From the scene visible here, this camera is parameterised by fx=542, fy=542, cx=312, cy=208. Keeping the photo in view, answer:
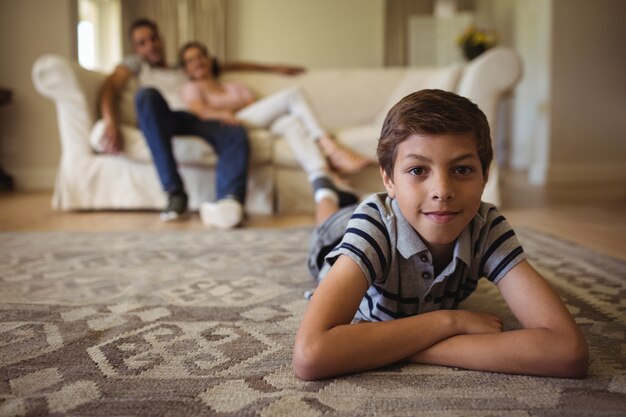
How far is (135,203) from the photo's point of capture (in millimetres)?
2750

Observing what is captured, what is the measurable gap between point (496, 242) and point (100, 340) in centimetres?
63

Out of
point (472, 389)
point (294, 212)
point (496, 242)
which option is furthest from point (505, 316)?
point (294, 212)

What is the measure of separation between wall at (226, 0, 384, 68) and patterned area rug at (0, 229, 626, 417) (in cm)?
503

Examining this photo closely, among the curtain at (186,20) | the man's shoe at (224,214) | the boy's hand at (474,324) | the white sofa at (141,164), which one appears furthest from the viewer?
the curtain at (186,20)

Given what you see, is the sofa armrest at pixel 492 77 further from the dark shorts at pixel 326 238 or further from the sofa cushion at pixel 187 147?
the dark shorts at pixel 326 238

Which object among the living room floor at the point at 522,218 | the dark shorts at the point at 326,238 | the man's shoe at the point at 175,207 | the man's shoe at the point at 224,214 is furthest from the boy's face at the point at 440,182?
the man's shoe at the point at 175,207

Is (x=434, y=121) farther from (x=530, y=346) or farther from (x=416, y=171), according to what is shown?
(x=530, y=346)

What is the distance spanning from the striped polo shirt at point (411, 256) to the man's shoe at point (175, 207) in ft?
5.47

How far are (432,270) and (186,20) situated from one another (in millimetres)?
5929

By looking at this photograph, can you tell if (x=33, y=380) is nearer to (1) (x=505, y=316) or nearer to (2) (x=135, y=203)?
(1) (x=505, y=316)

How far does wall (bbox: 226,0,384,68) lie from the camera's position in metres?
6.15

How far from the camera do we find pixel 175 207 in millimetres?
2373

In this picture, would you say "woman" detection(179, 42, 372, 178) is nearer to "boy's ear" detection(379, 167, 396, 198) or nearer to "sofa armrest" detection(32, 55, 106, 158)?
"sofa armrest" detection(32, 55, 106, 158)

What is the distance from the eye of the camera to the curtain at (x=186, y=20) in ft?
19.7
